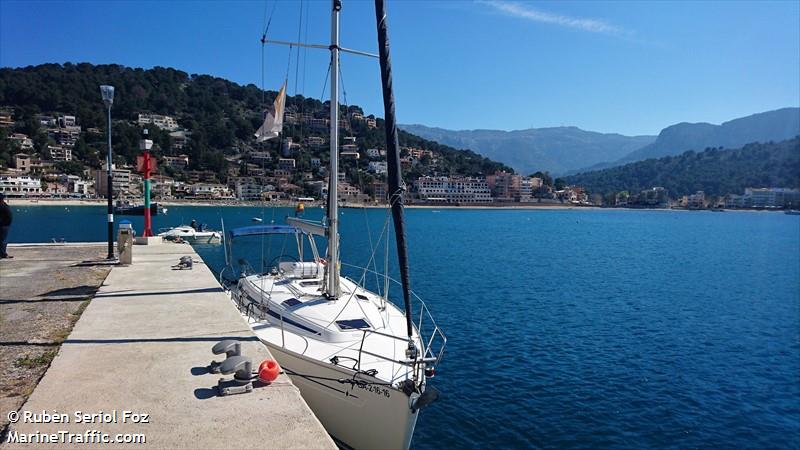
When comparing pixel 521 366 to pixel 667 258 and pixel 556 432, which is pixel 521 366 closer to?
pixel 556 432

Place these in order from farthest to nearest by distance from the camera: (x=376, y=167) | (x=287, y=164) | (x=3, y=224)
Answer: (x=376, y=167), (x=287, y=164), (x=3, y=224)

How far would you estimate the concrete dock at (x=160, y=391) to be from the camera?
4.66m

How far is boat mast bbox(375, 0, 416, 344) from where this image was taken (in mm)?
8633

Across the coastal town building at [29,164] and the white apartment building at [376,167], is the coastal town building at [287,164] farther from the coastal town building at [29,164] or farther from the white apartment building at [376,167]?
the coastal town building at [29,164]

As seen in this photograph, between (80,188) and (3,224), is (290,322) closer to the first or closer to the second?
(3,224)

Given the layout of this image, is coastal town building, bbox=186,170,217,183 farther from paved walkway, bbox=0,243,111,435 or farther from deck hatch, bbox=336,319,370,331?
deck hatch, bbox=336,319,370,331

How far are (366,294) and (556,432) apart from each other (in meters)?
5.39

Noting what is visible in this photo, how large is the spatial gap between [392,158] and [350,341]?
357 cm

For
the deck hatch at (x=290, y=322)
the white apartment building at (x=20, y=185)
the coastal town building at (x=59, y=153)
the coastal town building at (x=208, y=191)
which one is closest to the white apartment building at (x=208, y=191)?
the coastal town building at (x=208, y=191)

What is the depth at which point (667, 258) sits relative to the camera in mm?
48531

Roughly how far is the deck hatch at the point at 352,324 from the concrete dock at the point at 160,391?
1.99 m

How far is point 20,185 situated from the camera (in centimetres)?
12244

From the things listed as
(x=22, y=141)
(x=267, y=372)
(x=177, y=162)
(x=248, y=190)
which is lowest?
(x=267, y=372)

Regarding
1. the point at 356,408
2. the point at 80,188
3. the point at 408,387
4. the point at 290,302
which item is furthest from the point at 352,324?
the point at 80,188
